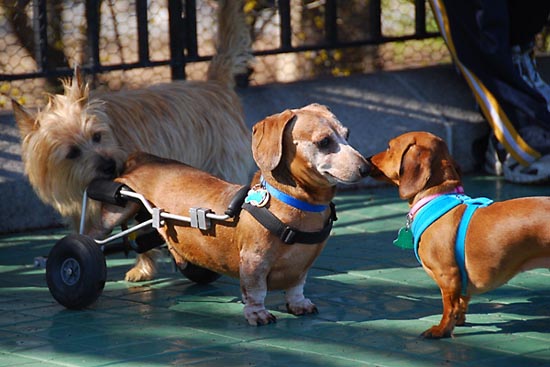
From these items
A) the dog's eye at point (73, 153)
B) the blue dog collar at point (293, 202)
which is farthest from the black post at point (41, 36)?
the blue dog collar at point (293, 202)

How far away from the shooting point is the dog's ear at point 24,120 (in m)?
5.76

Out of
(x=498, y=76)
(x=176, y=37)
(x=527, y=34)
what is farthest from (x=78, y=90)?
(x=527, y=34)

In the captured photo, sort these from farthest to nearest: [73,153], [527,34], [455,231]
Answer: [527,34] < [73,153] < [455,231]

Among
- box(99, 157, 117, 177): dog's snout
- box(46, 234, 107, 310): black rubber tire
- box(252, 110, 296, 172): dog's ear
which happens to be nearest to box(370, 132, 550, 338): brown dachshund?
box(252, 110, 296, 172): dog's ear

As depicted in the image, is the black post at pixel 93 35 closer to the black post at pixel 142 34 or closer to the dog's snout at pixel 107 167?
the black post at pixel 142 34

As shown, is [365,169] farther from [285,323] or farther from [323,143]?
[285,323]

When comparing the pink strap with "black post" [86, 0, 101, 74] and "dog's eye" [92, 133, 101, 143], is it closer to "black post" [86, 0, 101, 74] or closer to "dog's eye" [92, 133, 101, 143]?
"dog's eye" [92, 133, 101, 143]

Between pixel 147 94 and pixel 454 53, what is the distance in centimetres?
304

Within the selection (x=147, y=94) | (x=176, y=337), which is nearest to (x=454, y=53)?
(x=147, y=94)

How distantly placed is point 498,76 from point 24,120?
3.97 meters

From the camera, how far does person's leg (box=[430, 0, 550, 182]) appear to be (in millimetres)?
8086

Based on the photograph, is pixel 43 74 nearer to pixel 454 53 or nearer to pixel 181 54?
pixel 181 54

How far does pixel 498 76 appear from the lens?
27.0ft

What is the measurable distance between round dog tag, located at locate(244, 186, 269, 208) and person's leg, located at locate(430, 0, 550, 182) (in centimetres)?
384
